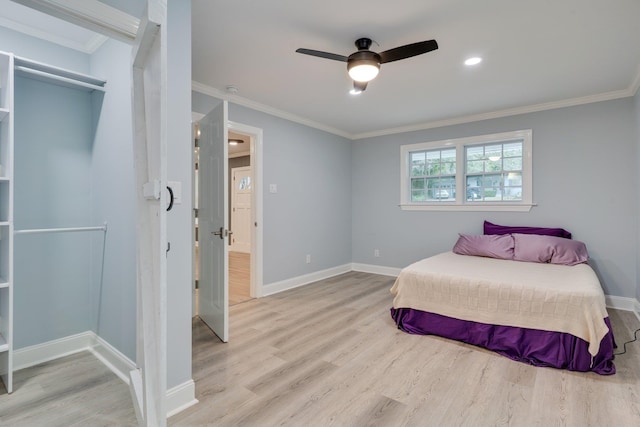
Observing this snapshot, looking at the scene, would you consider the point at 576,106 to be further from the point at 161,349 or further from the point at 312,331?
the point at 161,349

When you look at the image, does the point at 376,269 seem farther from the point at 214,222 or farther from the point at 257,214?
the point at 214,222

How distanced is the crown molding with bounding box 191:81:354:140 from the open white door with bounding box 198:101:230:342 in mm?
498

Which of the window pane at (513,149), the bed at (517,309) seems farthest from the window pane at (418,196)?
Result: the bed at (517,309)

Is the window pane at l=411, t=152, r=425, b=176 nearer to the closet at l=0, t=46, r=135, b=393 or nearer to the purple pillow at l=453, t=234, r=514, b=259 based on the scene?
the purple pillow at l=453, t=234, r=514, b=259

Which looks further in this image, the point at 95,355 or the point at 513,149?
the point at 513,149

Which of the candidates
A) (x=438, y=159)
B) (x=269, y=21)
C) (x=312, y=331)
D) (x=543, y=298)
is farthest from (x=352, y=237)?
(x=269, y=21)

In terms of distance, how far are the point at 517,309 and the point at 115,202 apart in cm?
319

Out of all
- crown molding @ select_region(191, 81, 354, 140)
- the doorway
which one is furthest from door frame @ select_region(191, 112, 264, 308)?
crown molding @ select_region(191, 81, 354, 140)

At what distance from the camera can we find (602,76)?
10.6ft

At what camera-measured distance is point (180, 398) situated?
187 cm

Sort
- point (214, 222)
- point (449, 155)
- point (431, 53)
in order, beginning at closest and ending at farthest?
point (431, 53) < point (214, 222) < point (449, 155)

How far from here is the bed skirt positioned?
2299 millimetres

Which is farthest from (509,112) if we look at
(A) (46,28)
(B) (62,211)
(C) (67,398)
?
(C) (67,398)

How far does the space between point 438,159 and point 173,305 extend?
4.35 m
